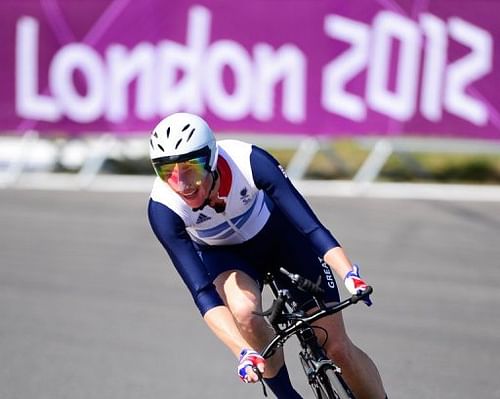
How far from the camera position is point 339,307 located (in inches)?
172

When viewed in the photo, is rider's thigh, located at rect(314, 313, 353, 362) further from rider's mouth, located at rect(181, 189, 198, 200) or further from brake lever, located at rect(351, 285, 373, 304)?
rider's mouth, located at rect(181, 189, 198, 200)

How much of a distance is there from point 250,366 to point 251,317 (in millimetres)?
865

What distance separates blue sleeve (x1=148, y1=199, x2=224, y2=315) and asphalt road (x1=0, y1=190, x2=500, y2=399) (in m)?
1.66

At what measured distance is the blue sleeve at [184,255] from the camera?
4.72 meters

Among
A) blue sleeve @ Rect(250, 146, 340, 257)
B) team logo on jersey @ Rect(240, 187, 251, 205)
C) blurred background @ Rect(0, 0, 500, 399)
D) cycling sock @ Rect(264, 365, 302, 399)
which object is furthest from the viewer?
blurred background @ Rect(0, 0, 500, 399)

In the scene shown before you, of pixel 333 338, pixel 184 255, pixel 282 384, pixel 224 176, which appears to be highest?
pixel 224 176

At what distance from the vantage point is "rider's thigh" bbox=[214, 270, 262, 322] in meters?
5.02

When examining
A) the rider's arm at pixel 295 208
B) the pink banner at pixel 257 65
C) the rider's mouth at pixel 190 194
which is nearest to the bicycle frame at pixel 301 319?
the rider's arm at pixel 295 208

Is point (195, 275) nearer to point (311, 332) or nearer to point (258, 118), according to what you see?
point (311, 332)

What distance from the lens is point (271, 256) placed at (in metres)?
5.43

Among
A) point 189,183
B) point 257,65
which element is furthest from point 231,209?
point 257,65

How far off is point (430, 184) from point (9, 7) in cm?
569

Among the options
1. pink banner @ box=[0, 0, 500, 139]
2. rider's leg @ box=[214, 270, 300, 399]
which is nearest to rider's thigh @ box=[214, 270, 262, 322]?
rider's leg @ box=[214, 270, 300, 399]

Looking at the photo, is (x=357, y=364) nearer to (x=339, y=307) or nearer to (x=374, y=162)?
(x=339, y=307)
